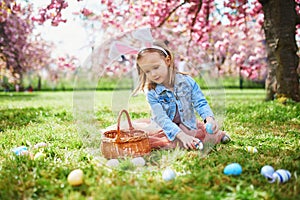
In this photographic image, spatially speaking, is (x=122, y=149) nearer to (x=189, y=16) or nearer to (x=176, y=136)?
(x=176, y=136)

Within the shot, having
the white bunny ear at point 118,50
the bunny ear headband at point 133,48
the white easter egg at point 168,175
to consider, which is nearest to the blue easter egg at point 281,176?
the white easter egg at point 168,175

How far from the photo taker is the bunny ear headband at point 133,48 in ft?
11.2

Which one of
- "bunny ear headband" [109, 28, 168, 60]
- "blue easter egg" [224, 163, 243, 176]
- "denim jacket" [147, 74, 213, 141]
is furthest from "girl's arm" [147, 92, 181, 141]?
"blue easter egg" [224, 163, 243, 176]

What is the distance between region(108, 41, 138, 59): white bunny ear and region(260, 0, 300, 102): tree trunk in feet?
12.0

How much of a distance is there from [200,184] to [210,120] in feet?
3.53

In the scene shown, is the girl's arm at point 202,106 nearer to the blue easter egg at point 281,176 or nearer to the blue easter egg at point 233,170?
the blue easter egg at point 233,170

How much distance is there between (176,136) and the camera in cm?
299

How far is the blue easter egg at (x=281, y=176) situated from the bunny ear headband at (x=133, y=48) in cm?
149

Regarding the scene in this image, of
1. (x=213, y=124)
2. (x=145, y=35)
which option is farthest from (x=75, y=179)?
(x=145, y=35)

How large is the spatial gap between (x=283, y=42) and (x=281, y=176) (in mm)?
4686

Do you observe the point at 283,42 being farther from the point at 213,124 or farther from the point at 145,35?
the point at 213,124

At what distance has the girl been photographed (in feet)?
10.5

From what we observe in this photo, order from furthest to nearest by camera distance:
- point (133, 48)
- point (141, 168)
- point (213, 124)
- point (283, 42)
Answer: point (283, 42)
point (133, 48)
point (213, 124)
point (141, 168)

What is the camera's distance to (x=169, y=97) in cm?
335
